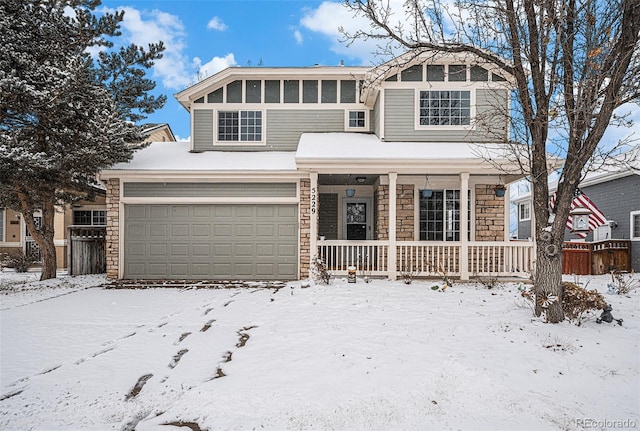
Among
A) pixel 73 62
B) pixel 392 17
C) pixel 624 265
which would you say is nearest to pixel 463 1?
pixel 392 17

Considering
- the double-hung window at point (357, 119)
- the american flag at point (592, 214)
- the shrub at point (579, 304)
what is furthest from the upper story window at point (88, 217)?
the american flag at point (592, 214)

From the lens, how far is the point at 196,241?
10.4 m

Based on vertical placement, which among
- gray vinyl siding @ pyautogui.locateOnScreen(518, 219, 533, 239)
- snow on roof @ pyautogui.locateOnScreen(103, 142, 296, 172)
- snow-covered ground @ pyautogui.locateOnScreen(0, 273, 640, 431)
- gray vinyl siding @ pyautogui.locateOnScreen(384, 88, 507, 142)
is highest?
gray vinyl siding @ pyautogui.locateOnScreen(384, 88, 507, 142)

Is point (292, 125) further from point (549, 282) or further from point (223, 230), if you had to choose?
point (549, 282)

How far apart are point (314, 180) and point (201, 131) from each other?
15.0 feet

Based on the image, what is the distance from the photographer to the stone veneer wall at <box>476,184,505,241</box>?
11117 mm

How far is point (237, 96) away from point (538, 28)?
866 cm

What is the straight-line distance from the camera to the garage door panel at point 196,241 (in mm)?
10375

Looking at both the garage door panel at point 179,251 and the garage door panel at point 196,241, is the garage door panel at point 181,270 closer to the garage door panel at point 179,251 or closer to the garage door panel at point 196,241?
the garage door panel at point 196,241

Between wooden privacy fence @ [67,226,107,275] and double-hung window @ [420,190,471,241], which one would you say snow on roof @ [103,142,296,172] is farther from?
double-hung window @ [420,190,471,241]

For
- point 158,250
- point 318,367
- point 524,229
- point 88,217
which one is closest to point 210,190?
point 158,250

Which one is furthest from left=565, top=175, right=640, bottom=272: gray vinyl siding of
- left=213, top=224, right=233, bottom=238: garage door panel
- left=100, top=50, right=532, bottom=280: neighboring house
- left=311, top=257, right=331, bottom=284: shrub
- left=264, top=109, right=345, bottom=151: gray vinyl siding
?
left=213, top=224, right=233, bottom=238: garage door panel

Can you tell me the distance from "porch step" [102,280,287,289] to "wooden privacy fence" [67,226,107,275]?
8.90 feet

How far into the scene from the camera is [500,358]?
446 centimetres
